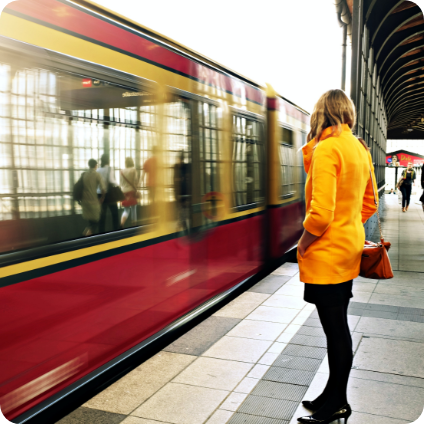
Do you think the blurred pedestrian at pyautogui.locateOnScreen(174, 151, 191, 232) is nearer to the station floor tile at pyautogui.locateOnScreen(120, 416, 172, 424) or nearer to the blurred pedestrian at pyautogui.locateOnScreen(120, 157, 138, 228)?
the blurred pedestrian at pyautogui.locateOnScreen(120, 157, 138, 228)

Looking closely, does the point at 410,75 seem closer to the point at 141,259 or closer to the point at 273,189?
the point at 273,189

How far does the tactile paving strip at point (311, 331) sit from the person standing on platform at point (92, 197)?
7.67 ft

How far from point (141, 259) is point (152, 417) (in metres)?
1.33

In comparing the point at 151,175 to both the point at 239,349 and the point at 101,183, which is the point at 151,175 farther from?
the point at 239,349

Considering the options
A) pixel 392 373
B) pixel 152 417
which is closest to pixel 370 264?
pixel 392 373

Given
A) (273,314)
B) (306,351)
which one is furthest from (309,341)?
(273,314)

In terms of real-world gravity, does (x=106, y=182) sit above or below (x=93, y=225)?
above

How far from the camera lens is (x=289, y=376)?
3881 mm

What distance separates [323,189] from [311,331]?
2501 millimetres

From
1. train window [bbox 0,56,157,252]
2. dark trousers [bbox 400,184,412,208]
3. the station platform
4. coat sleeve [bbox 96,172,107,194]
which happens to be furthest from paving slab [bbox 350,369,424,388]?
dark trousers [bbox 400,184,412,208]

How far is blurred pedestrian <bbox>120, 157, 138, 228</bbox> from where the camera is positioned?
3.98 meters

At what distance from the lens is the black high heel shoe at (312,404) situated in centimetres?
327

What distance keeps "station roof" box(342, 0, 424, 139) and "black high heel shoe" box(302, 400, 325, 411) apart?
34.7 feet

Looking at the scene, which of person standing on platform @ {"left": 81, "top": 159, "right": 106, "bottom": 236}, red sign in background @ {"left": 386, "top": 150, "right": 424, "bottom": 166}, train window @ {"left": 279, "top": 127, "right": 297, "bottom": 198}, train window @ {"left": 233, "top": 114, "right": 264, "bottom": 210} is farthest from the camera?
red sign in background @ {"left": 386, "top": 150, "right": 424, "bottom": 166}
